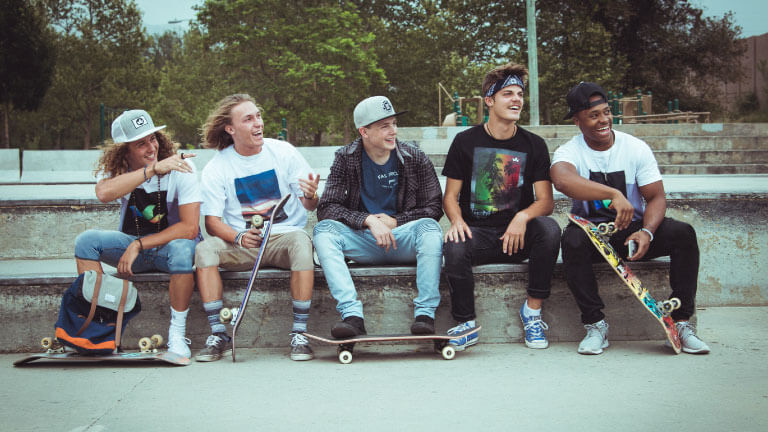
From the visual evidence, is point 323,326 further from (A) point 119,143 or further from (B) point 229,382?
(A) point 119,143

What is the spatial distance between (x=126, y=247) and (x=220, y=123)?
36.2 inches

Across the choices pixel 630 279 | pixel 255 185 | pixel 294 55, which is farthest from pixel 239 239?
pixel 294 55

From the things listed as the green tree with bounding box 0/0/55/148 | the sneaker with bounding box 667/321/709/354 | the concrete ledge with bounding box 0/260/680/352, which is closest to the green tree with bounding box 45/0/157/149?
the green tree with bounding box 0/0/55/148

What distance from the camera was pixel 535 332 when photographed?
3.78 meters

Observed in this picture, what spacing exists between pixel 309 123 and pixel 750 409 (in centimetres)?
3239

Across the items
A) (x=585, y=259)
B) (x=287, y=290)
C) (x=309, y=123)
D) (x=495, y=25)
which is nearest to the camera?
(x=585, y=259)

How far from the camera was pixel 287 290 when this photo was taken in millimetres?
3926

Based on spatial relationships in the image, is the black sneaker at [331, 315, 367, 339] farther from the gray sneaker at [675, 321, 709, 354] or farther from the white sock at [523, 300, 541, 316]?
the gray sneaker at [675, 321, 709, 354]

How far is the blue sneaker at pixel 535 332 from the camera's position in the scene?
3769mm

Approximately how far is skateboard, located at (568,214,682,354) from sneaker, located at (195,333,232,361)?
209cm

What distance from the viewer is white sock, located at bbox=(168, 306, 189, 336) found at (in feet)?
12.3

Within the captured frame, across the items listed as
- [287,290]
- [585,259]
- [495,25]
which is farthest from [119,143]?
[495,25]

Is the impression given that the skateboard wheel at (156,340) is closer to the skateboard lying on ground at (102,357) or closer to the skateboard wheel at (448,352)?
the skateboard lying on ground at (102,357)

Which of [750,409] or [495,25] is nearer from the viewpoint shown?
[750,409]
